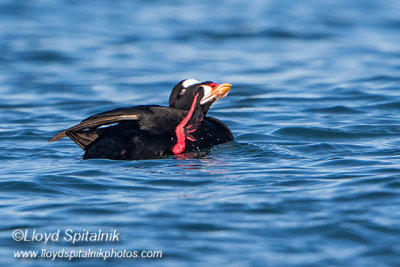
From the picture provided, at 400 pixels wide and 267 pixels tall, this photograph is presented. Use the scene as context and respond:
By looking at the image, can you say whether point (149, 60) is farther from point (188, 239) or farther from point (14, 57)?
point (188, 239)

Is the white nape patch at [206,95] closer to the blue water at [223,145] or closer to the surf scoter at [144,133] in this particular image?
the surf scoter at [144,133]

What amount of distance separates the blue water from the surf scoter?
11cm

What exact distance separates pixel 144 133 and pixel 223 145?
0.98 meters

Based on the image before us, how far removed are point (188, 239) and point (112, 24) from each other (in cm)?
1394

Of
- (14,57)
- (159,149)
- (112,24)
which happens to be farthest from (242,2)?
(159,149)

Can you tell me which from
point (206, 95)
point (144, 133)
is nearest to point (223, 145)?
point (206, 95)

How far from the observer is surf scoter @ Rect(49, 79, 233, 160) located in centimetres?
637

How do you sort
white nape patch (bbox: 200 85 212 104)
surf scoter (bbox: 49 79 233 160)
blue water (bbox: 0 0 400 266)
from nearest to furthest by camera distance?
blue water (bbox: 0 0 400 266)
surf scoter (bbox: 49 79 233 160)
white nape patch (bbox: 200 85 212 104)

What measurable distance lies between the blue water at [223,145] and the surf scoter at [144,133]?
0.37ft

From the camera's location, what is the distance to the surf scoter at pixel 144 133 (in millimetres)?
6371

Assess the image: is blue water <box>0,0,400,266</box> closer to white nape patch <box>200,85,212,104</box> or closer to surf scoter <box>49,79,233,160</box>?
surf scoter <box>49,79,233,160</box>

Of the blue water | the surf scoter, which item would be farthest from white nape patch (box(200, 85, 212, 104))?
the blue water

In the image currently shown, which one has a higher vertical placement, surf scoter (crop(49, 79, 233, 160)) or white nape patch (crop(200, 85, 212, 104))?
white nape patch (crop(200, 85, 212, 104))

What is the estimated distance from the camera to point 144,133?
6.45 meters
